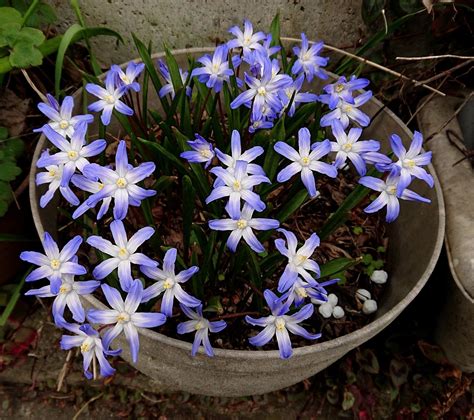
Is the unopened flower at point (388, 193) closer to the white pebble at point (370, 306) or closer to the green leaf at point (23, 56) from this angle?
the white pebble at point (370, 306)

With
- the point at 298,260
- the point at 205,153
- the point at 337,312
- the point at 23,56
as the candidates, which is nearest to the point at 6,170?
the point at 23,56

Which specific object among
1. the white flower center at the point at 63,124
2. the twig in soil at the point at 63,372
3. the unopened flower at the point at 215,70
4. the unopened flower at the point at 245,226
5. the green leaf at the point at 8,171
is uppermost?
the unopened flower at the point at 215,70

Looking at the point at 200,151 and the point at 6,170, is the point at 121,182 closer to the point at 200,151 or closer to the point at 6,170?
the point at 200,151

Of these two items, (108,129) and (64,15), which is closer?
(108,129)

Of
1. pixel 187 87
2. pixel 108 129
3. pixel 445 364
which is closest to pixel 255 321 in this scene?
pixel 187 87

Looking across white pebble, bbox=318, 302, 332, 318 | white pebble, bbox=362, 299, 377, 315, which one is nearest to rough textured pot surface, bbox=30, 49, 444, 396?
white pebble, bbox=362, 299, 377, 315

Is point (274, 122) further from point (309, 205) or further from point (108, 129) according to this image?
point (108, 129)

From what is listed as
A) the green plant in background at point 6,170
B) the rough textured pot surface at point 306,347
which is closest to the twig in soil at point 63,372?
the rough textured pot surface at point 306,347
